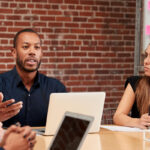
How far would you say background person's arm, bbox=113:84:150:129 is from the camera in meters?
2.53

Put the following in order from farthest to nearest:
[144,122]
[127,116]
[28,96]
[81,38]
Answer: [81,38], [28,96], [127,116], [144,122]

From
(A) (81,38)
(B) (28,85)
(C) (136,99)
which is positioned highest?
(A) (81,38)

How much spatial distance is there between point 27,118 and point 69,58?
64.2 inches

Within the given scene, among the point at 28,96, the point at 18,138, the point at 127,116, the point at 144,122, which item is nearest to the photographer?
the point at 18,138

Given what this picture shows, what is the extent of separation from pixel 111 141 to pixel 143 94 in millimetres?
904

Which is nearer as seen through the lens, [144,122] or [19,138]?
[19,138]

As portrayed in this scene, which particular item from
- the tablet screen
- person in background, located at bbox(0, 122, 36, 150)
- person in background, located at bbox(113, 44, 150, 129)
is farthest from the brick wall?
person in background, located at bbox(0, 122, 36, 150)

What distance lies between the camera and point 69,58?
14.4 feet

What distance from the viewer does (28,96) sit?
9.52 ft

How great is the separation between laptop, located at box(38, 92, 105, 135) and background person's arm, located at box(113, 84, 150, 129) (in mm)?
425

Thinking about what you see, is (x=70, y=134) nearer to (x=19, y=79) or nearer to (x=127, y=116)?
(x=127, y=116)

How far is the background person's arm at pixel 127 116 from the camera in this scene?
2.53m

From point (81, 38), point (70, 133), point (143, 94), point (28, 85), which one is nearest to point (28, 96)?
point (28, 85)

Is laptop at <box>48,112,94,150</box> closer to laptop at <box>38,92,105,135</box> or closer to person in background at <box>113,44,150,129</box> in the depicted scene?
laptop at <box>38,92,105,135</box>
